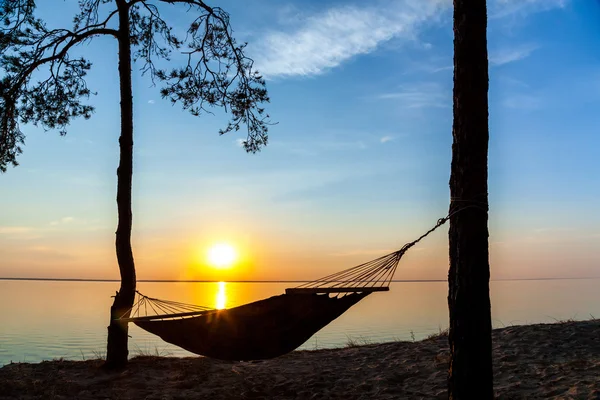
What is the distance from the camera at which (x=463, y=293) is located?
3146 mm

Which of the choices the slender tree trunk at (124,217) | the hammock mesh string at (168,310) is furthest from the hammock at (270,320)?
the slender tree trunk at (124,217)

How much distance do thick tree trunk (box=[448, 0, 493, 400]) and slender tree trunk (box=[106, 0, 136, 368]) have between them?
3234mm

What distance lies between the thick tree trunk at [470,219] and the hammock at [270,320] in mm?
484

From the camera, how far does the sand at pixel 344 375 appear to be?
3.99 metres

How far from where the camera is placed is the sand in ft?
13.1

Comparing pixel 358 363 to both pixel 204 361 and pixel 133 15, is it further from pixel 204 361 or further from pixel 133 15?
pixel 133 15

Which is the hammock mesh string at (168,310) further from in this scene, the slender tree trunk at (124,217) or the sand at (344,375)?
the sand at (344,375)

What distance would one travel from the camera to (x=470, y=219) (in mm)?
3188

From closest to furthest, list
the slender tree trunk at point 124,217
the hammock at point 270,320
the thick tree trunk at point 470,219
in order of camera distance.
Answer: the thick tree trunk at point 470,219 → the hammock at point 270,320 → the slender tree trunk at point 124,217

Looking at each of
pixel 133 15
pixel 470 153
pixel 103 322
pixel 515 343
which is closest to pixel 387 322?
pixel 103 322

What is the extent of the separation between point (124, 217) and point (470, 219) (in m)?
3.47

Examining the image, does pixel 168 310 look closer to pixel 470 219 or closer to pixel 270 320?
pixel 270 320

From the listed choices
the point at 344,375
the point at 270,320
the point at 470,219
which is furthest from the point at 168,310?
the point at 470,219

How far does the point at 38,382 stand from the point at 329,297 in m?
2.79
